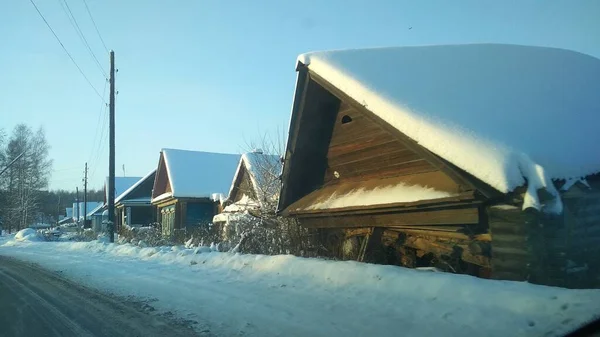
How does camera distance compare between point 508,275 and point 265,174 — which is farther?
point 265,174

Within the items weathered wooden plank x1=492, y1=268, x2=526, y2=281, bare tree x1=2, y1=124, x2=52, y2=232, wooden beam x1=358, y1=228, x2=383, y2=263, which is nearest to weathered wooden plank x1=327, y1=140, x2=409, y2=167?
wooden beam x1=358, y1=228, x2=383, y2=263

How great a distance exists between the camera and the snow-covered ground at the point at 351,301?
5477 millimetres

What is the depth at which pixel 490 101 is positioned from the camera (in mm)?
8758

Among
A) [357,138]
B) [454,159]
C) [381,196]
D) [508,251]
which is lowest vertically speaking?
[508,251]

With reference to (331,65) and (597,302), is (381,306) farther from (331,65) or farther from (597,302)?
(331,65)

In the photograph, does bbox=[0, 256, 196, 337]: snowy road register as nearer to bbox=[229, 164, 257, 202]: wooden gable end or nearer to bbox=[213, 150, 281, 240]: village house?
bbox=[213, 150, 281, 240]: village house

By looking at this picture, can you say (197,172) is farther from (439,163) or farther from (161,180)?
(439,163)

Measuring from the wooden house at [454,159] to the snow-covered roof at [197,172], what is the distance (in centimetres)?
1955

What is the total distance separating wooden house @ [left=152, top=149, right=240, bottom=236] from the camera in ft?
104

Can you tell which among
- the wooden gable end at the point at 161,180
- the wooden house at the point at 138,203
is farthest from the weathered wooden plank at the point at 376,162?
the wooden house at the point at 138,203

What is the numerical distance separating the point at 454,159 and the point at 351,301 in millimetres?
2521

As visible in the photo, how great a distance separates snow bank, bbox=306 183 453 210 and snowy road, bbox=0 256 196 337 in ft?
14.3

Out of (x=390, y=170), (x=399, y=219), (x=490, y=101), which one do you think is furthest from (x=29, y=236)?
(x=490, y=101)

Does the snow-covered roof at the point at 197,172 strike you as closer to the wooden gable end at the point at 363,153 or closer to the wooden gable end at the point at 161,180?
the wooden gable end at the point at 161,180
